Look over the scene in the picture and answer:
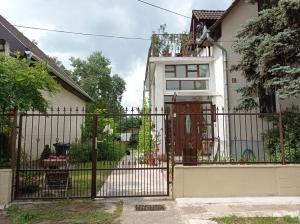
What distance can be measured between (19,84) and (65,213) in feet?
10.1

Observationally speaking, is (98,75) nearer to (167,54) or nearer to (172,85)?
(167,54)

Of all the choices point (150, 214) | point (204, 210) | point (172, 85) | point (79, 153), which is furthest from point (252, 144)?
point (79, 153)

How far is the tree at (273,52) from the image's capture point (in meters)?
8.70

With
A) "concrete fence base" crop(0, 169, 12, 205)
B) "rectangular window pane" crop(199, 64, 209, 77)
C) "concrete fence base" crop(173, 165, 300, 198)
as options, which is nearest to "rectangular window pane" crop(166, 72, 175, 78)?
"rectangular window pane" crop(199, 64, 209, 77)

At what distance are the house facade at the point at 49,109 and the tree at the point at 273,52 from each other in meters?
5.56

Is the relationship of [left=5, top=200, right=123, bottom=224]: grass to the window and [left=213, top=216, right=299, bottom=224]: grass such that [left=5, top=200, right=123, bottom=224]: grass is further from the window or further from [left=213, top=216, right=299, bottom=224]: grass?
the window

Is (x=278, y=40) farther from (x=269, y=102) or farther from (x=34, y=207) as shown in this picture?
(x=34, y=207)

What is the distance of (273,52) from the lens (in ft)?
29.8

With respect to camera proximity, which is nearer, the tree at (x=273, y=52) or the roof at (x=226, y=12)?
the tree at (x=273, y=52)

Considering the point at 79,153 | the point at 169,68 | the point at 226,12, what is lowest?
the point at 79,153

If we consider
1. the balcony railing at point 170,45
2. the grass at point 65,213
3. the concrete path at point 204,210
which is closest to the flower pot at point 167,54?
the balcony railing at point 170,45

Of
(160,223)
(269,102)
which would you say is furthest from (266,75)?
(160,223)

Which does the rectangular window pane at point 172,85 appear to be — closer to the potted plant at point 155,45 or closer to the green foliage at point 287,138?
the potted plant at point 155,45

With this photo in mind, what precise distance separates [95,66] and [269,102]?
37.3 metres
